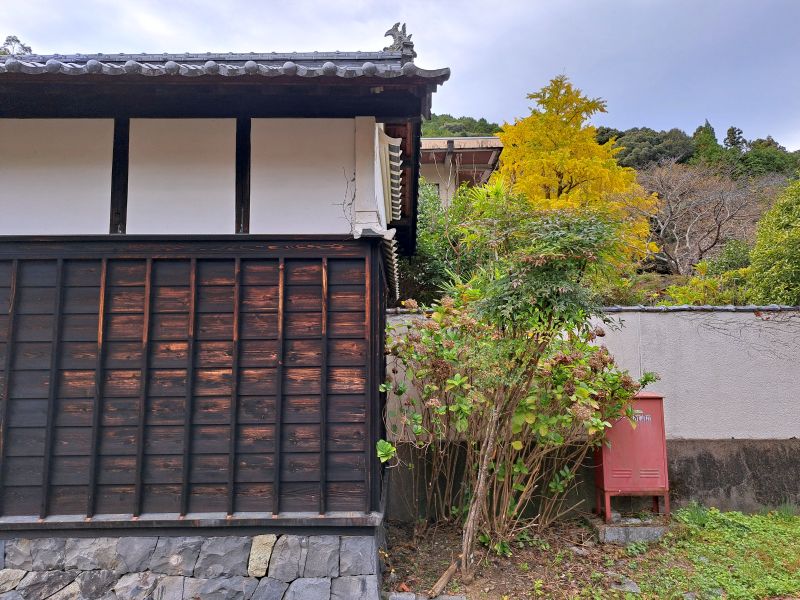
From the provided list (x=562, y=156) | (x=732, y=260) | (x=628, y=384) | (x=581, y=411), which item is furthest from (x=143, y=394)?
(x=732, y=260)

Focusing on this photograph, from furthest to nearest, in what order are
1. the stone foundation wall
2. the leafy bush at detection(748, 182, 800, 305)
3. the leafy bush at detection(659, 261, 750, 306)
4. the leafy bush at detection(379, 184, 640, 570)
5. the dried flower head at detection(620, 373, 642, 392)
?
1. the leafy bush at detection(659, 261, 750, 306)
2. the leafy bush at detection(748, 182, 800, 305)
3. the dried flower head at detection(620, 373, 642, 392)
4. the stone foundation wall
5. the leafy bush at detection(379, 184, 640, 570)

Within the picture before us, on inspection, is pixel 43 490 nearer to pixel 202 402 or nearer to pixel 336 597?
pixel 202 402

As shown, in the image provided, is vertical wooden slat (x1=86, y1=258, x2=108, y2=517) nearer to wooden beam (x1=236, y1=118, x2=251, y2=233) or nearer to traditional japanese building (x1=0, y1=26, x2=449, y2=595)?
traditional japanese building (x1=0, y1=26, x2=449, y2=595)

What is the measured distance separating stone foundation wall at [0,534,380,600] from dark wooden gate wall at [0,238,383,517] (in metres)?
0.29

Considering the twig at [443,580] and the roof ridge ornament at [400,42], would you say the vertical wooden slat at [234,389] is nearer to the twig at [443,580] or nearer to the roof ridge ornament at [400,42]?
the twig at [443,580]

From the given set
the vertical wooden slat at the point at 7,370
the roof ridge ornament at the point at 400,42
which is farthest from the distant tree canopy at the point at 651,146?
the vertical wooden slat at the point at 7,370

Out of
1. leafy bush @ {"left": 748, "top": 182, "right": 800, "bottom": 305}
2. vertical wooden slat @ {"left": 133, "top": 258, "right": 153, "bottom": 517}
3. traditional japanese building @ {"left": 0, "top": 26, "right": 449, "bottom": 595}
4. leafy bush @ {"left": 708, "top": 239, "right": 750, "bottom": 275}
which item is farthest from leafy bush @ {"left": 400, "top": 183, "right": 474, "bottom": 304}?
vertical wooden slat @ {"left": 133, "top": 258, "right": 153, "bottom": 517}

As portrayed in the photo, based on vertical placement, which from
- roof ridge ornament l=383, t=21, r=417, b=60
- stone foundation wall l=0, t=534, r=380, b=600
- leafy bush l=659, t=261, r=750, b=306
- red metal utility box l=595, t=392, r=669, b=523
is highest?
roof ridge ornament l=383, t=21, r=417, b=60

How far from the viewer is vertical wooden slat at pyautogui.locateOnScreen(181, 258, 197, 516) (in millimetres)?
4371

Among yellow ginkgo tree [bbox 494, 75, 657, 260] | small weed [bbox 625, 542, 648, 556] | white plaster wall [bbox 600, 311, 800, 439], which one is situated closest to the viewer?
small weed [bbox 625, 542, 648, 556]

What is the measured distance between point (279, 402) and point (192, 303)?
3.94 feet

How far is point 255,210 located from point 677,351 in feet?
18.5

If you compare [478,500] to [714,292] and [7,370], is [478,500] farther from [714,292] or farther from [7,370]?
[714,292]

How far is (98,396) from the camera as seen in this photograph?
174 inches
